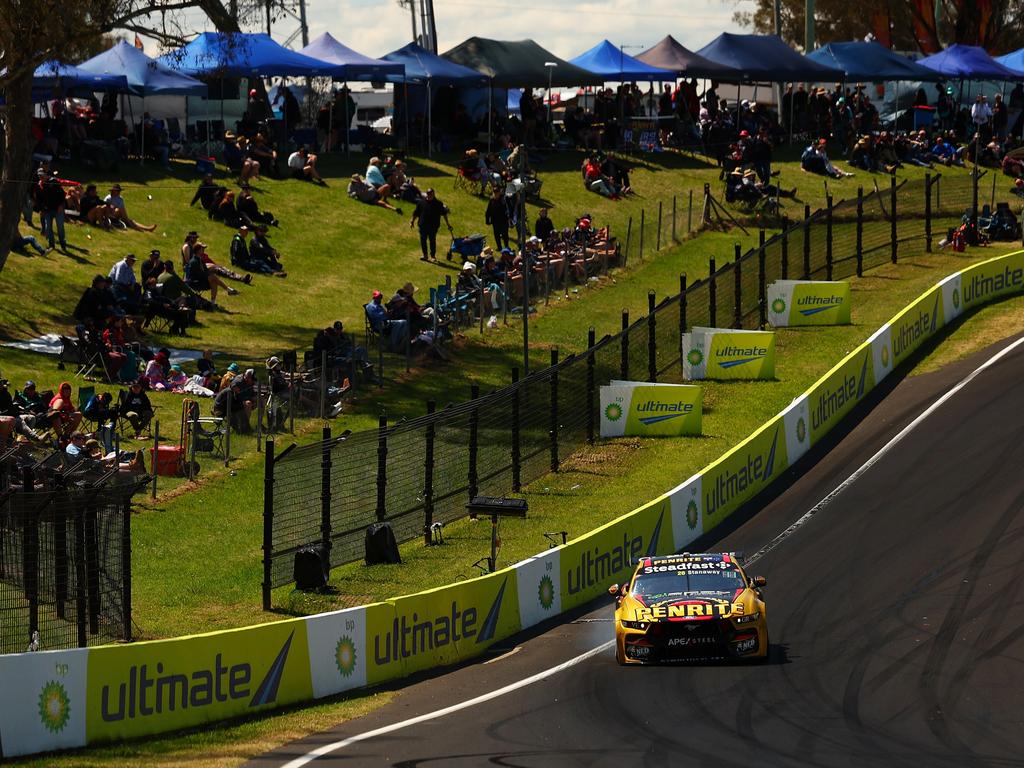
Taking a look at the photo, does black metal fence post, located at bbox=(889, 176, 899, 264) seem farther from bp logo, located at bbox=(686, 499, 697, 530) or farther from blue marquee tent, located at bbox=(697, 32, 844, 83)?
bp logo, located at bbox=(686, 499, 697, 530)

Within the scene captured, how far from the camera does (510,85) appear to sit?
2099 inches

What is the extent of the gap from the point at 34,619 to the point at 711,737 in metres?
7.18

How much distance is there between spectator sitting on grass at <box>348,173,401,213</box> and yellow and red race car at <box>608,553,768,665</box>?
27538 millimetres

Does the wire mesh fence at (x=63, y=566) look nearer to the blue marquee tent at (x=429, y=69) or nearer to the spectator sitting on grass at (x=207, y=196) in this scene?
the spectator sitting on grass at (x=207, y=196)

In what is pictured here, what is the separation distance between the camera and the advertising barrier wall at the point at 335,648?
1582 cm

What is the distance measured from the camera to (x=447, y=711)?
17.9m

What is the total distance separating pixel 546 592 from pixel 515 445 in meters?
5.97

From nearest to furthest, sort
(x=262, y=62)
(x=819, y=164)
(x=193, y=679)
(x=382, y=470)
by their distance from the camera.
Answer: (x=193, y=679) < (x=382, y=470) < (x=262, y=62) < (x=819, y=164)

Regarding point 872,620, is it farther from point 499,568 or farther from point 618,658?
point 499,568

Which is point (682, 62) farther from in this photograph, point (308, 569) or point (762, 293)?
point (308, 569)

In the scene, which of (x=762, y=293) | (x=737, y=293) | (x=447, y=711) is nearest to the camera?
(x=447, y=711)

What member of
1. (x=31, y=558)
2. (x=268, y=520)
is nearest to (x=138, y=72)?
(x=268, y=520)

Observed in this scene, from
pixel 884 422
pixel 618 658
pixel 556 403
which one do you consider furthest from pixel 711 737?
pixel 884 422

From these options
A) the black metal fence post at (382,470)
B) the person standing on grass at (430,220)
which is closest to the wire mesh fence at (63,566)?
the black metal fence post at (382,470)
